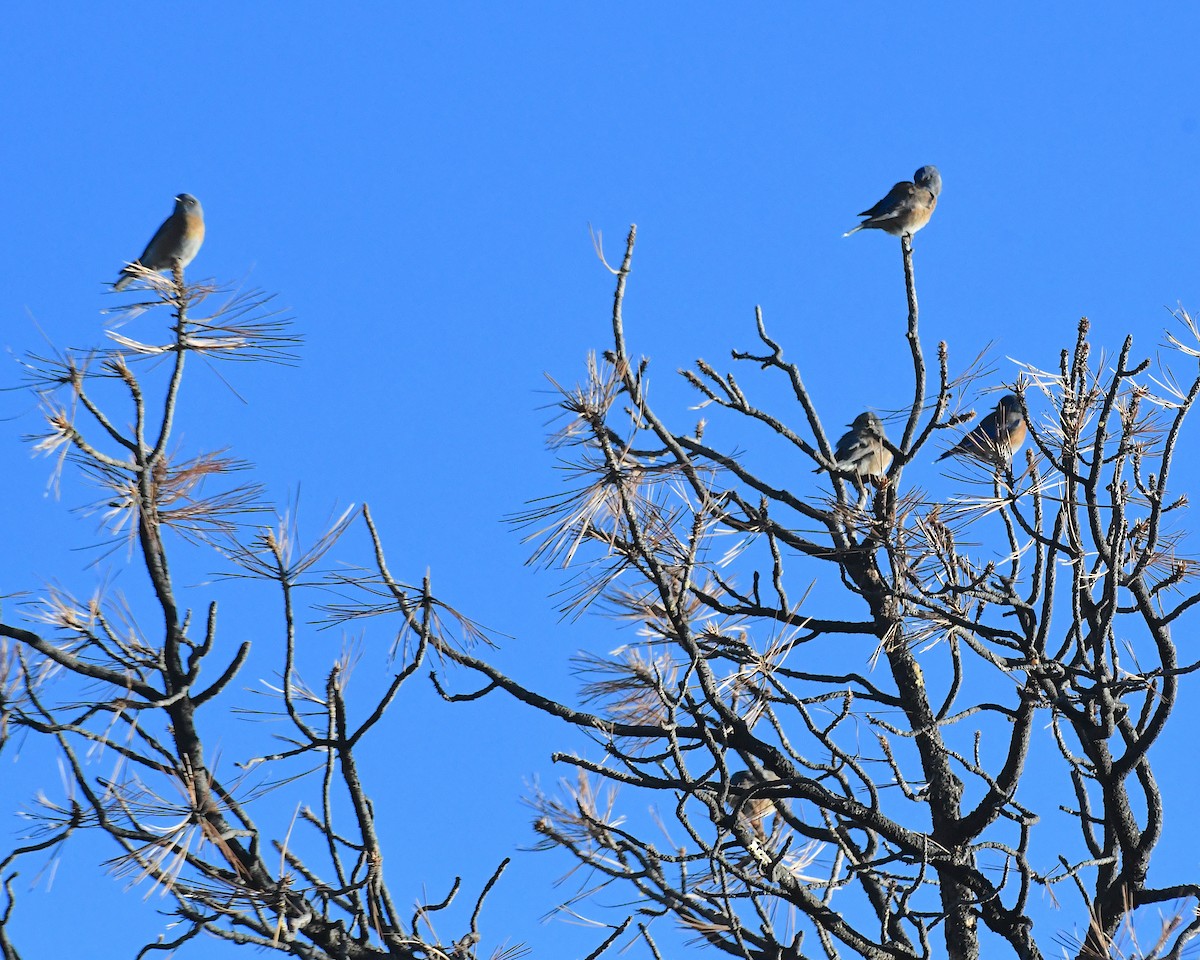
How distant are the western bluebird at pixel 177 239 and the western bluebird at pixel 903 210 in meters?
3.42

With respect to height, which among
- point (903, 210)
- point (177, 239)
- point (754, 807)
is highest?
point (903, 210)

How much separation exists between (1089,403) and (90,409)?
210cm

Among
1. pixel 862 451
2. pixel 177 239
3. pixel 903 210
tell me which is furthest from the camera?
pixel 903 210

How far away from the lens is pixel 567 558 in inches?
113

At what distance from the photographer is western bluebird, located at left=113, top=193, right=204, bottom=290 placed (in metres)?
5.41

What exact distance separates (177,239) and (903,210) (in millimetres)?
3730

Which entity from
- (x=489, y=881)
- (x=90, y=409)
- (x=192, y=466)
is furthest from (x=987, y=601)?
(x=90, y=409)

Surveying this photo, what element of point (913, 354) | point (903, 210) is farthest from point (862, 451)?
point (903, 210)

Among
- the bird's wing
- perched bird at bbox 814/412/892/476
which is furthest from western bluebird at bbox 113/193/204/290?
the bird's wing

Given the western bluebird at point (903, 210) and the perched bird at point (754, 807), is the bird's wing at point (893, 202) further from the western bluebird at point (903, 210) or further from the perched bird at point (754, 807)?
the perched bird at point (754, 807)

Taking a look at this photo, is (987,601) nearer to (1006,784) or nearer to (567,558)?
(1006,784)

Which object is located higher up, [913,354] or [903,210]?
[903,210]

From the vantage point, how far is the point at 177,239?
5.52 metres

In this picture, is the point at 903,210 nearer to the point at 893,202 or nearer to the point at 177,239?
the point at 893,202
